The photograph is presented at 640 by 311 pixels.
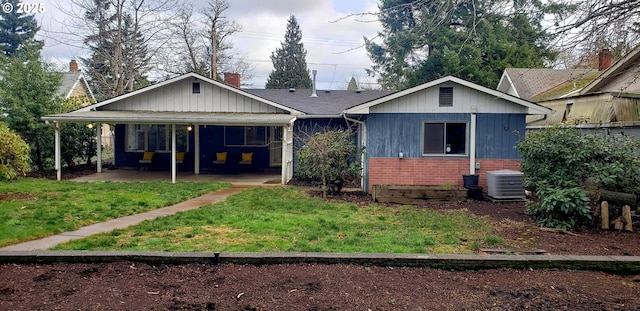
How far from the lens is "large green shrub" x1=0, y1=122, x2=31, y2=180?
35.7 ft

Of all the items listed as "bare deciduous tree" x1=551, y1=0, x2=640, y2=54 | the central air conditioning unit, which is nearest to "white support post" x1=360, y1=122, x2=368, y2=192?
the central air conditioning unit

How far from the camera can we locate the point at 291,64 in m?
46.3

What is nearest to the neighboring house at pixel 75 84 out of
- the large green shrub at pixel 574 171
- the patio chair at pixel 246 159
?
the patio chair at pixel 246 159

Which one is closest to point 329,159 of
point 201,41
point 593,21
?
point 593,21

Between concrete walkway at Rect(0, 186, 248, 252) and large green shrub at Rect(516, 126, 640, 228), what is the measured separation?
6.89m

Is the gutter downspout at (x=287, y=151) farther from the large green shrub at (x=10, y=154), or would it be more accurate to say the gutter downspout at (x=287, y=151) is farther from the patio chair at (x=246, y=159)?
the large green shrub at (x=10, y=154)

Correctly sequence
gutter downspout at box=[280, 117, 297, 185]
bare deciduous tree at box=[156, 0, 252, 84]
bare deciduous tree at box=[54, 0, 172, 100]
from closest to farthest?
1. gutter downspout at box=[280, 117, 297, 185]
2. bare deciduous tree at box=[54, 0, 172, 100]
3. bare deciduous tree at box=[156, 0, 252, 84]

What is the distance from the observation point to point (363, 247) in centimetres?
560

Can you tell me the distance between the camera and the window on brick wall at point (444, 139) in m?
11.5

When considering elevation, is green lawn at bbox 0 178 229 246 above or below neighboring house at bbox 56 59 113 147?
below

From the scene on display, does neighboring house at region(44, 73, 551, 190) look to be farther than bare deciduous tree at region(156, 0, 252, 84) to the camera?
No

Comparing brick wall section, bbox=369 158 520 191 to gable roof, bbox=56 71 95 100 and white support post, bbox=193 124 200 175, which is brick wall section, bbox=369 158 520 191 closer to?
white support post, bbox=193 124 200 175

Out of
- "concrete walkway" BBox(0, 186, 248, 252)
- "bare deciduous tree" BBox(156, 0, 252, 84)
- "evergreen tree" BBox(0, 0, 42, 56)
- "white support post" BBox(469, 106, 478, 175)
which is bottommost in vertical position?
"concrete walkway" BBox(0, 186, 248, 252)

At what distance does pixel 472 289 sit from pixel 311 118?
12.1m
